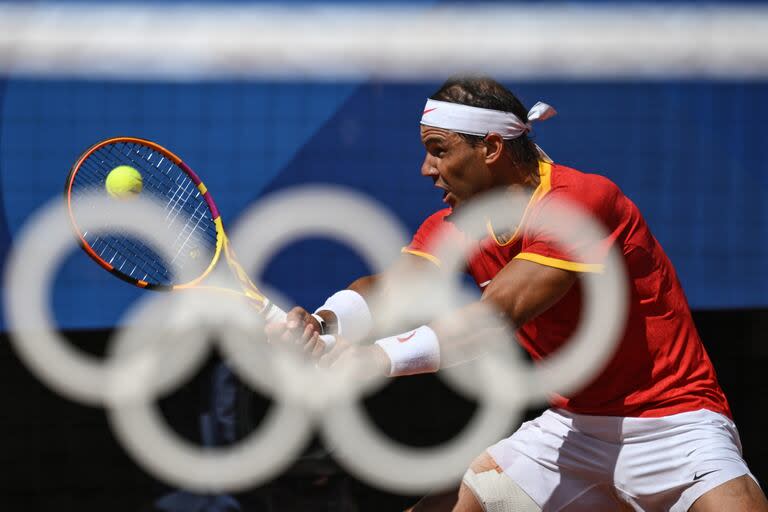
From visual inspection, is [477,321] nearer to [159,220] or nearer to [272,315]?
[272,315]

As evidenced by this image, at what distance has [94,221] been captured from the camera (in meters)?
3.99

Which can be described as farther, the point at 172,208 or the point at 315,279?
the point at 315,279

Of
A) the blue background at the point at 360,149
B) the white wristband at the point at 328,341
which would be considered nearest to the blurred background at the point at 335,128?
the blue background at the point at 360,149

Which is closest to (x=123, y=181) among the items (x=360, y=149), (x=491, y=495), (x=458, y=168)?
(x=360, y=149)

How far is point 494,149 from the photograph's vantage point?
10.9ft

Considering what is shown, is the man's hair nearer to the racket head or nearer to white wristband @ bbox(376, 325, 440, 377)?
white wristband @ bbox(376, 325, 440, 377)

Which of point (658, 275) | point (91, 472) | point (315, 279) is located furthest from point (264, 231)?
point (658, 275)

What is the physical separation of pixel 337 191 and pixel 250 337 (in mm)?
575

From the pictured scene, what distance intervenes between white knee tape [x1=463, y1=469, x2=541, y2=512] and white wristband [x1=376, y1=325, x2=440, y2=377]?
545 millimetres

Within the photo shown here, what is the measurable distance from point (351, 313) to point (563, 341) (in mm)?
551

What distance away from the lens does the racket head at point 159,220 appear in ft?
12.9

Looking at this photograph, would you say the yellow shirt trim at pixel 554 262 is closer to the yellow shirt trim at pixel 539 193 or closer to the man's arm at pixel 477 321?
the man's arm at pixel 477 321

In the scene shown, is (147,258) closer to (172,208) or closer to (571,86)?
(172,208)

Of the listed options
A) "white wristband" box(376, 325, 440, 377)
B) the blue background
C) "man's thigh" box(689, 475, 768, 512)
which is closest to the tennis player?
"man's thigh" box(689, 475, 768, 512)
